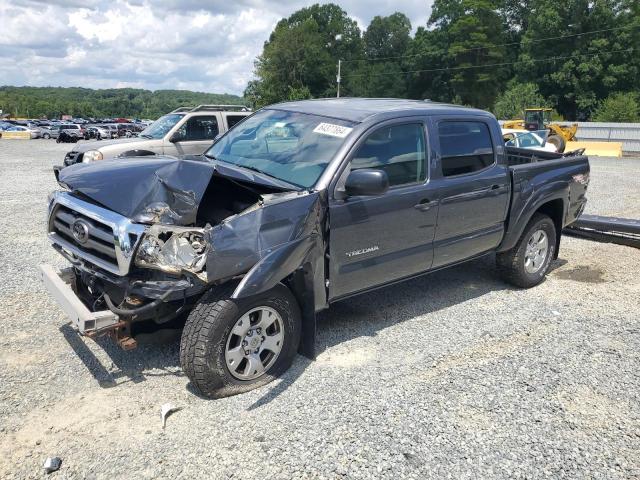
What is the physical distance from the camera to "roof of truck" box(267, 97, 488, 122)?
4375 millimetres

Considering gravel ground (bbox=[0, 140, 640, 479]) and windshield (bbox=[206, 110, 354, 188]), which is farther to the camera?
windshield (bbox=[206, 110, 354, 188])

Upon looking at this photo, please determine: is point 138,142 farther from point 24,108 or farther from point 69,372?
point 24,108

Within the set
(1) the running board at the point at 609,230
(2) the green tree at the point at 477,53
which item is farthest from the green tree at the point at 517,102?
(1) the running board at the point at 609,230

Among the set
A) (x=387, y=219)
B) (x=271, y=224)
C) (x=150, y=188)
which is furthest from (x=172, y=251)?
(x=387, y=219)

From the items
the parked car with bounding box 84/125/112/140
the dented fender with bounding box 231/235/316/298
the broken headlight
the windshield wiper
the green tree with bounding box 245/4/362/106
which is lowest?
the parked car with bounding box 84/125/112/140

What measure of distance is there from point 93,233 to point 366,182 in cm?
188

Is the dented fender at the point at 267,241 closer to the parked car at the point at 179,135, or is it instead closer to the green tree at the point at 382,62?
the parked car at the point at 179,135

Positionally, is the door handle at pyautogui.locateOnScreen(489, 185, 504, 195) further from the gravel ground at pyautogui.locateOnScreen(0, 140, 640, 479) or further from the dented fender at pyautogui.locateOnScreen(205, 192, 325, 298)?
the dented fender at pyautogui.locateOnScreen(205, 192, 325, 298)

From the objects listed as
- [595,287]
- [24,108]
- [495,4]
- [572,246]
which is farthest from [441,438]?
[24,108]

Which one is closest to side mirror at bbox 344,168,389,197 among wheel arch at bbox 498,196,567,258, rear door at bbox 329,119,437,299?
rear door at bbox 329,119,437,299

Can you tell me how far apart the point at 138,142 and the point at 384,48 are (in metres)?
87.2

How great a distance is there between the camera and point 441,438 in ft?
10.6

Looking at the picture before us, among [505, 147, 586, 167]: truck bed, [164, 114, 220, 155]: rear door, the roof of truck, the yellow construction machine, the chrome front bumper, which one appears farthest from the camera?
the yellow construction machine

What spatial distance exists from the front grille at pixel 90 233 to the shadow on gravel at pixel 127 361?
2.94 feet
